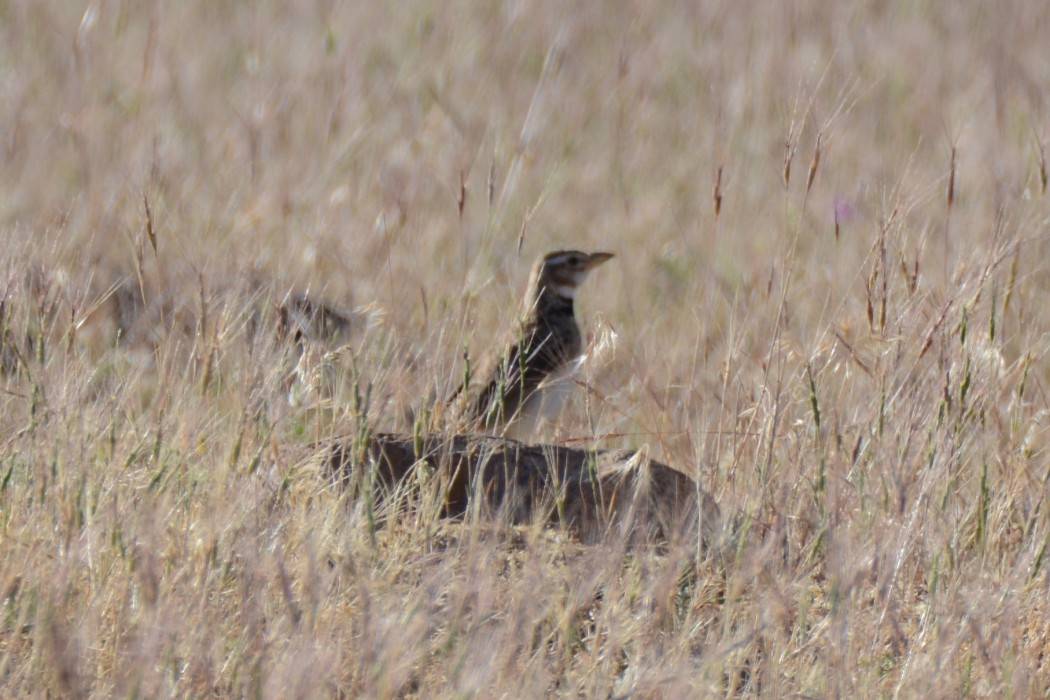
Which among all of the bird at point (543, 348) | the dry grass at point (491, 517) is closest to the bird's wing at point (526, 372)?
the bird at point (543, 348)

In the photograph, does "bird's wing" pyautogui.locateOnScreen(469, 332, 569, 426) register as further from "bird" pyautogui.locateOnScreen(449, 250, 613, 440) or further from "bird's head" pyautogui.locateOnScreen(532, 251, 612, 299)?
"bird's head" pyautogui.locateOnScreen(532, 251, 612, 299)

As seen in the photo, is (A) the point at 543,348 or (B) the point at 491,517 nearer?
(B) the point at 491,517

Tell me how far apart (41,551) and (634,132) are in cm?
627

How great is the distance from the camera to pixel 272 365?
3758 millimetres

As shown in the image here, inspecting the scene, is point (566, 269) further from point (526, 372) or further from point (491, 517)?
point (491, 517)

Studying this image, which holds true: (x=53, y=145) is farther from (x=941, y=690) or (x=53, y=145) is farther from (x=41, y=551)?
(x=941, y=690)

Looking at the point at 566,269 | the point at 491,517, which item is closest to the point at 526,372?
the point at 566,269

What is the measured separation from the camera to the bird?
205 inches

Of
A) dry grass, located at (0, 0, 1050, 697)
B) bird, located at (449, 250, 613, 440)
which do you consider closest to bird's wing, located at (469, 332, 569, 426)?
bird, located at (449, 250, 613, 440)

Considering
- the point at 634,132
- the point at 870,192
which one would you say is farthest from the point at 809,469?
the point at 634,132

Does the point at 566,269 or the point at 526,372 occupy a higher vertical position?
the point at 566,269

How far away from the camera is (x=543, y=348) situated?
5734 mm

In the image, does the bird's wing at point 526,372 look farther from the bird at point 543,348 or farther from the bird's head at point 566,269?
the bird's head at point 566,269

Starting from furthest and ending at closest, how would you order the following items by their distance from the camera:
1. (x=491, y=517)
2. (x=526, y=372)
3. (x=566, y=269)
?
1. (x=566, y=269)
2. (x=526, y=372)
3. (x=491, y=517)
